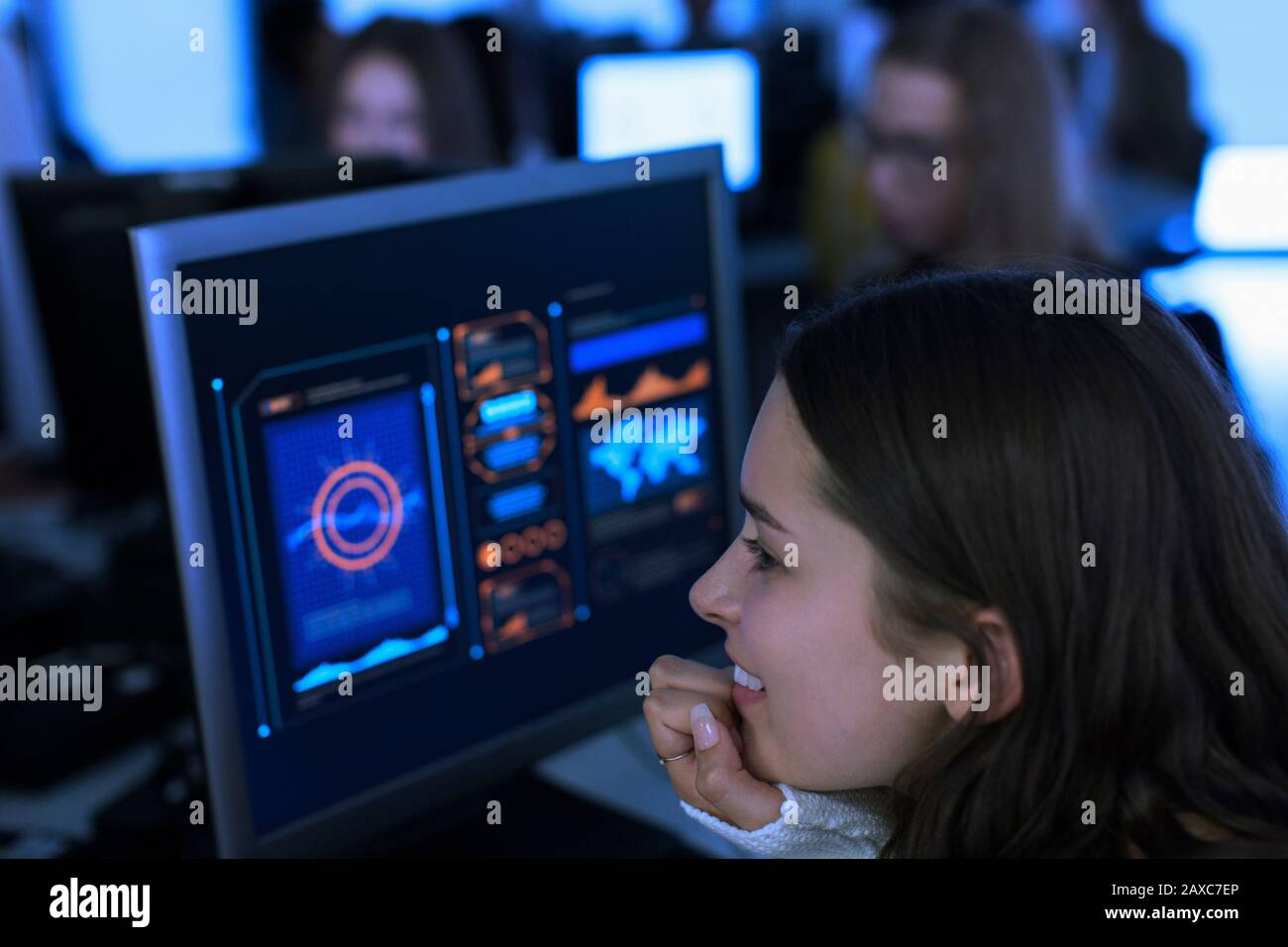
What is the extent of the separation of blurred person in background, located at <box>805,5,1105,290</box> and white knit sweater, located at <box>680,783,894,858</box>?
128 cm

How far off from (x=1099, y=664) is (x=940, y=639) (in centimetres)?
9

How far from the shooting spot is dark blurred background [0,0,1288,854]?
1467 mm

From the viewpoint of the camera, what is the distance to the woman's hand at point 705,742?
2.90 ft

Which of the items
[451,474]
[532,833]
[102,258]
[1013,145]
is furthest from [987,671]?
[1013,145]

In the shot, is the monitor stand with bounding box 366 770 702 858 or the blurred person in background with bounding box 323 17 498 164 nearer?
the monitor stand with bounding box 366 770 702 858

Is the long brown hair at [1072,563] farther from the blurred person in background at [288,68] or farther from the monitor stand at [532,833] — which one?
the blurred person in background at [288,68]

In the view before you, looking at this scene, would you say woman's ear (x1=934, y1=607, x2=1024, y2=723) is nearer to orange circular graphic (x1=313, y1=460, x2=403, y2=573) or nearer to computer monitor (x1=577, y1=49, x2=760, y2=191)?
orange circular graphic (x1=313, y1=460, x2=403, y2=573)

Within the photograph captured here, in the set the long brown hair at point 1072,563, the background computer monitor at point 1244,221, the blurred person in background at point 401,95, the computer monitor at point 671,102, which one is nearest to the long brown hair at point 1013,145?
the background computer monitor at point 1244,221

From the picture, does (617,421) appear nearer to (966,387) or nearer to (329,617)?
(329,617)

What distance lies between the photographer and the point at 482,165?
1.57 metres

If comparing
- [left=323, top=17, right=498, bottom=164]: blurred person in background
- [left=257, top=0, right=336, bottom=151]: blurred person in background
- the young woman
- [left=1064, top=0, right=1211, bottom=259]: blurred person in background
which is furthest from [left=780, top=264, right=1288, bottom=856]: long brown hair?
[left=257, top=0, right=336, bottom=151]: blurred person in background

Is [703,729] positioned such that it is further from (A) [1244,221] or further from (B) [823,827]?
(A) [1244,221]

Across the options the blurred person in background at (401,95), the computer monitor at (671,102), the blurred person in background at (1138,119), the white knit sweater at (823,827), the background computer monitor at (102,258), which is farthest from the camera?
the computer monitor at (671,102)
